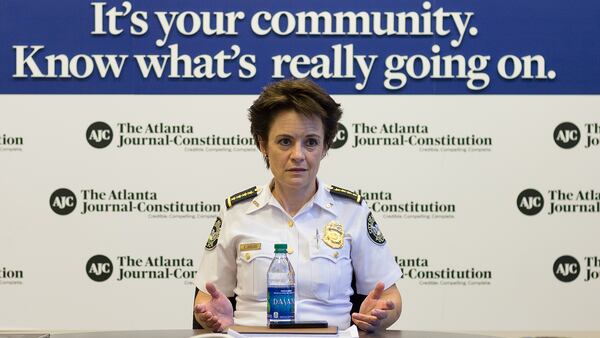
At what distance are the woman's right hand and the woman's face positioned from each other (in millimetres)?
430

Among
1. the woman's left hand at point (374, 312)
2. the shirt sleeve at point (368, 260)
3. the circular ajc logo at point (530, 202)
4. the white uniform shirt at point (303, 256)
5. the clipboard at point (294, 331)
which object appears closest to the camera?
the clipboard at point (294, 331)

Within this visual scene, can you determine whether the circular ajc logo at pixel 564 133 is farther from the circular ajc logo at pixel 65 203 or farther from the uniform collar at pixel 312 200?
the circular ajc logo at pixel 65 203

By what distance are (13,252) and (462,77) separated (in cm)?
213

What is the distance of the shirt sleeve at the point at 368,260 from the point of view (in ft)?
9.49

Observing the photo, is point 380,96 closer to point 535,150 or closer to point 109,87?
point 535,150

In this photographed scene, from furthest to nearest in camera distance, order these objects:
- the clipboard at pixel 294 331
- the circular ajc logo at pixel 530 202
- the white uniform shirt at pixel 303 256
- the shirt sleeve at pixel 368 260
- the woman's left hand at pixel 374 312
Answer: the circular ajc logo at pixel 530 202, the shirt sleeve at pixel 368 260, the white uniform shirt at pixel 303 256, the woman's left hand at pixel 374 312, the clipboard at pixel 294 331

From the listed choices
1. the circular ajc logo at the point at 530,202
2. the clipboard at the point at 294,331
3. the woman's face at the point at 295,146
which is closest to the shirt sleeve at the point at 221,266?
the woman's face at the point at 295,146

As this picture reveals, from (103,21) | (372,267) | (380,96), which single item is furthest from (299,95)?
(103,21)

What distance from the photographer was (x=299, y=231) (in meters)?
2.88

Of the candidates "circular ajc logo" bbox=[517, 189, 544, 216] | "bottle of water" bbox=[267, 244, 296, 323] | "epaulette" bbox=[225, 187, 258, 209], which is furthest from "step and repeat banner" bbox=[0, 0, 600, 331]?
"bottle of water" bbox=[267, 244, 296, 323]

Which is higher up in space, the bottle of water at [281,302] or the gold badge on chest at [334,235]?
the gold badge on chest at [334,235]

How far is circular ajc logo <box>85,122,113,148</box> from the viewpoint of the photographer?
170 inches

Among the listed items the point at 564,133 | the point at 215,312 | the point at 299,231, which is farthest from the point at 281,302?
the point at 564,133

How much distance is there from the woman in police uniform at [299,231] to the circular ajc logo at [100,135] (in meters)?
1.48
